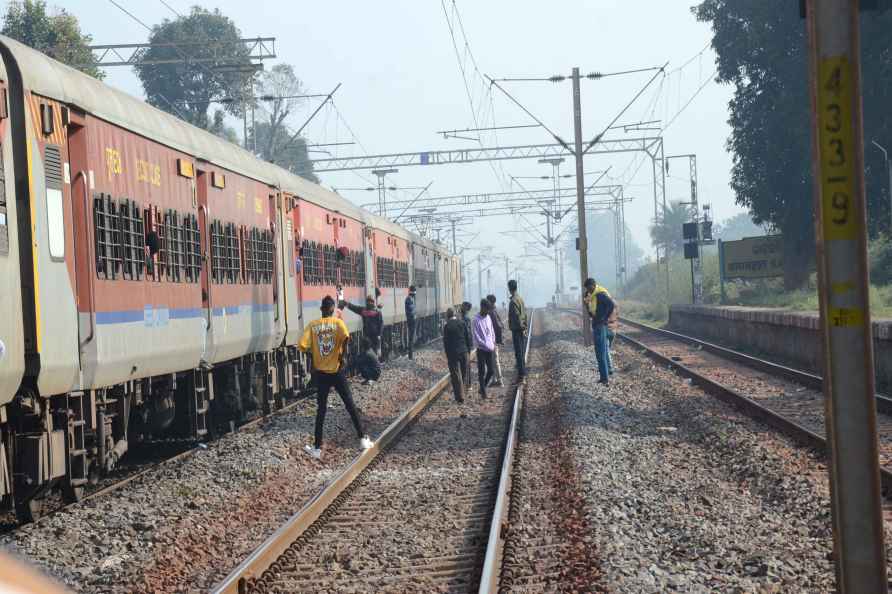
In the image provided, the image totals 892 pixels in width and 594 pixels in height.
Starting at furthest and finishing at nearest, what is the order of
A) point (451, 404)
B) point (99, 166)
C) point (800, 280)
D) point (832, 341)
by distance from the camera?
1. point (800, 280)
2. point (451, 404)
3. point (99, 166)
4. point (832, 341)

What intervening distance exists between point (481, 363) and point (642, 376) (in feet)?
15.4

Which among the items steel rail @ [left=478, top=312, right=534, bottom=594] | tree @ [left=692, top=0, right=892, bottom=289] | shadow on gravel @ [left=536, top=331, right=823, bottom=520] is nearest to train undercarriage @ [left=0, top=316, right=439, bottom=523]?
steel rail @ [left=478, top=312, right=534, bottom=594]

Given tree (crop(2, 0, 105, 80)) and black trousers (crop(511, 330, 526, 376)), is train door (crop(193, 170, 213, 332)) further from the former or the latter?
tree (crop(2, 0, 105, 80))

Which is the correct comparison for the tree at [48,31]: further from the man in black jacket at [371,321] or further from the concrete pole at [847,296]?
the concrete pole at [847,296]

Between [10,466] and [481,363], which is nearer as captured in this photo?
[10,466]

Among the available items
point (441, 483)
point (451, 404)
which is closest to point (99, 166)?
point (441, 483)

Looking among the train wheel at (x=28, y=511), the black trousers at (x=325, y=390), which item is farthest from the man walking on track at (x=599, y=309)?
the train wheel at (x=28, y=511)

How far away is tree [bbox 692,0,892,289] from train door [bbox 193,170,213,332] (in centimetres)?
2330

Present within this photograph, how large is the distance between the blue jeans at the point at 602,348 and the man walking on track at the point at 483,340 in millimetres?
1766

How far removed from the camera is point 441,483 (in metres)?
11.1

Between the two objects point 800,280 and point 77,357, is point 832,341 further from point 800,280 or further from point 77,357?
point 800,280

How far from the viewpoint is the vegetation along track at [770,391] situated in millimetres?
12836

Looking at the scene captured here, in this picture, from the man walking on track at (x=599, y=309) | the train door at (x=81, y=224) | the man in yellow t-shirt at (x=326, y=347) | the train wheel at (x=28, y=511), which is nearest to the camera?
the train wheel at (x=28, y=511)

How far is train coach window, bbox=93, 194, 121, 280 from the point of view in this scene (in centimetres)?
933
